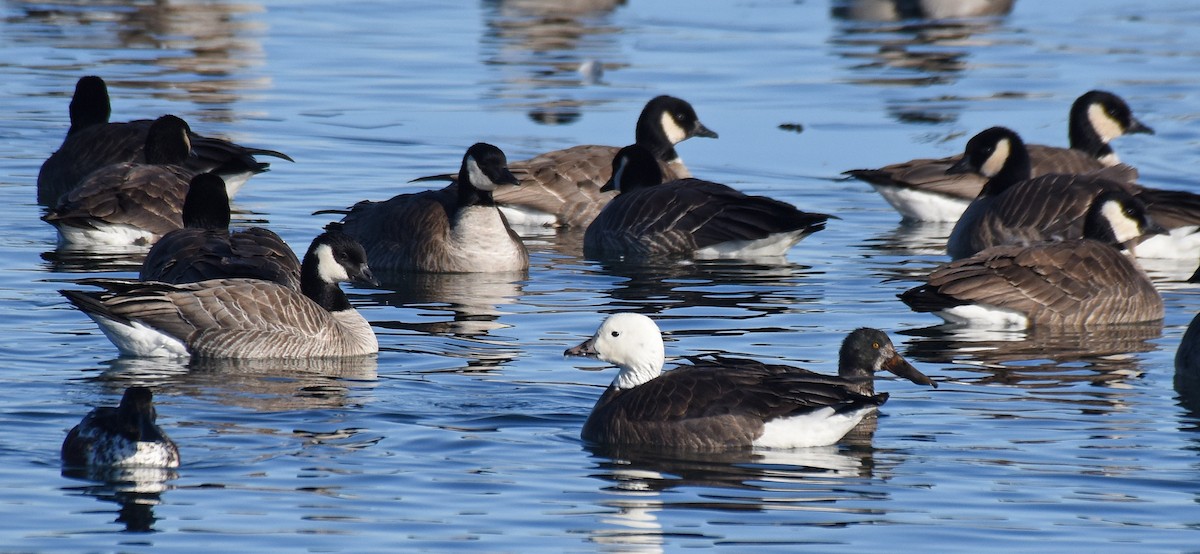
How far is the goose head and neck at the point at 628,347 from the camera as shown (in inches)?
450

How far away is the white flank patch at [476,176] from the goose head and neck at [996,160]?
5345 mm

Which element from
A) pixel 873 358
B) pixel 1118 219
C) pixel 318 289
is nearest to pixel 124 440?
pixel 318 289

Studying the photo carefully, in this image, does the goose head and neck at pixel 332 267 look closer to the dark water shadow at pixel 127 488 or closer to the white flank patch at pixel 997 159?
the dark water shadow at pixel 127 488

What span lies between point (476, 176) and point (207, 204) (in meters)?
2.52

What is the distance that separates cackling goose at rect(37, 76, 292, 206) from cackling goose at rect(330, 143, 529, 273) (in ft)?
7.82

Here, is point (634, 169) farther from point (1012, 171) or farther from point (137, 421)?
point (137, 421)

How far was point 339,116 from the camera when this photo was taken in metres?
26.1

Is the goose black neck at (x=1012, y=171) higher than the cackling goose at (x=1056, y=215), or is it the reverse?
the goose black neck at (x=1012, y=171)

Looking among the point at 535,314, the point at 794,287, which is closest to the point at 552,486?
the point at 535,314

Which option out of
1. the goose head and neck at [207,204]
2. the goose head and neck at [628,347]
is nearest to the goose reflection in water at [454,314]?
the goose head and neck at [207,204]

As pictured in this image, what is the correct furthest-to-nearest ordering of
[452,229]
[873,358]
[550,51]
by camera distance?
1. [550,51]
2. [452,229]
3. [873,358]

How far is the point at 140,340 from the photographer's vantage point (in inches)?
526

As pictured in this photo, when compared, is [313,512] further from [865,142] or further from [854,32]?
[854,32]

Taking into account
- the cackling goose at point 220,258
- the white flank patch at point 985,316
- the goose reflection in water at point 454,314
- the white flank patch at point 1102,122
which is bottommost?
the goose reflection in water at point 454,314
